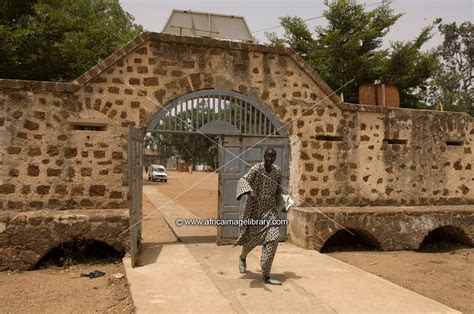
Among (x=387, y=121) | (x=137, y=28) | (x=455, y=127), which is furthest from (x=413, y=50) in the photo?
(x=137, y=28)

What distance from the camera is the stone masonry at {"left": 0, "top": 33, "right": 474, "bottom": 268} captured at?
634 centimetres

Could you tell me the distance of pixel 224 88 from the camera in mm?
7254

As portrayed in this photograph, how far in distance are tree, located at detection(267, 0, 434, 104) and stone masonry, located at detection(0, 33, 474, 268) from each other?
9.04 meters

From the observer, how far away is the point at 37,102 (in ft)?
20.9

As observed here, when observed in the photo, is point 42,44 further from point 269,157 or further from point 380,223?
point 380,223

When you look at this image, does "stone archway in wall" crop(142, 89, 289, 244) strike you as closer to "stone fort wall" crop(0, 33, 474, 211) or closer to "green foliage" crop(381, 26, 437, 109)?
"stone fort wall" crop(0, 33, 474, 211)

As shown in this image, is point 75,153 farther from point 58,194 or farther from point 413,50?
point 413,50

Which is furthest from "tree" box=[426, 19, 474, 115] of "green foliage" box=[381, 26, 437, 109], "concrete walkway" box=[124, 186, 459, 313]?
"concrete walkway" box=[124, 186, 459, 313]

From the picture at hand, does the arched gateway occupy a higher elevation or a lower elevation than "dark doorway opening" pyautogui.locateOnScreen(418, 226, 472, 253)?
higher

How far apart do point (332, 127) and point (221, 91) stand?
227cm

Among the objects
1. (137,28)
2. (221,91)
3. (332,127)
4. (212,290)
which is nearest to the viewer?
(212,290)

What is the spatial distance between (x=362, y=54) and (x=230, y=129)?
12.8 meters

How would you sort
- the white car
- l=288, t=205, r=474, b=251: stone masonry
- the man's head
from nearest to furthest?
the man's head
l=288, t=205, r=474, b=251: stone masonry
the white car

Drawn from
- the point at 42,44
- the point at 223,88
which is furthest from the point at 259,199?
the point at 42,44
